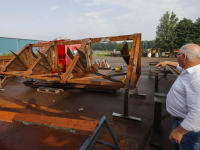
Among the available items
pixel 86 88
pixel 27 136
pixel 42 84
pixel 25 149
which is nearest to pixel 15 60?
pixel 42 84

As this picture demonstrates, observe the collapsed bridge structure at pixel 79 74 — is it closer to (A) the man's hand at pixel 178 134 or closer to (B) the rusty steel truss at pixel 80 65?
(B) the rusty steel truss at pixel 80 65

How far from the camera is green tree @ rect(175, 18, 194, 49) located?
27844mm

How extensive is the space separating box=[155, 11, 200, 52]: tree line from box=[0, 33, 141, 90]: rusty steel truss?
30797 mm

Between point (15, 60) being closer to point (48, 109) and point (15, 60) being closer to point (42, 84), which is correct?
point (42, 84)

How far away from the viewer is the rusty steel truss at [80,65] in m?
3.12

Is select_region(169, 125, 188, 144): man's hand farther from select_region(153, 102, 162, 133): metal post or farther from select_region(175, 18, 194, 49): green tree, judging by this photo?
select_region(175, 18, 194, 49): green tree

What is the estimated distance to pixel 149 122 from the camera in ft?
10.1

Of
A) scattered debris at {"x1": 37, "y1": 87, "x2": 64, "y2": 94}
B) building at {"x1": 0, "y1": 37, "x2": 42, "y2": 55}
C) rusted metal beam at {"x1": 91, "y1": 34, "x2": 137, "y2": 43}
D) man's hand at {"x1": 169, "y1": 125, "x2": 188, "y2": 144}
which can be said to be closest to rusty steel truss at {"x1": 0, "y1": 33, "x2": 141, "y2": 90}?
rusted metal beam at {"x1": 91, "y1": 34, "x2": 137, "y2": 43}

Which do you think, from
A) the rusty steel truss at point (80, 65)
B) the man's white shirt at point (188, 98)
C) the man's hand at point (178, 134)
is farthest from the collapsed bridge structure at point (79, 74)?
the man's white shirt at point (188, 98)

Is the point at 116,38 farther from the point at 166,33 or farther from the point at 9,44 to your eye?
the point at 166,33

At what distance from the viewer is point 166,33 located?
31.2 metres

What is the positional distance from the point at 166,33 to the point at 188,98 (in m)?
35.7

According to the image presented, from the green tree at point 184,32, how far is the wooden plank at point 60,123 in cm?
3376

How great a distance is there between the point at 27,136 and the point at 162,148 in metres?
2.67
